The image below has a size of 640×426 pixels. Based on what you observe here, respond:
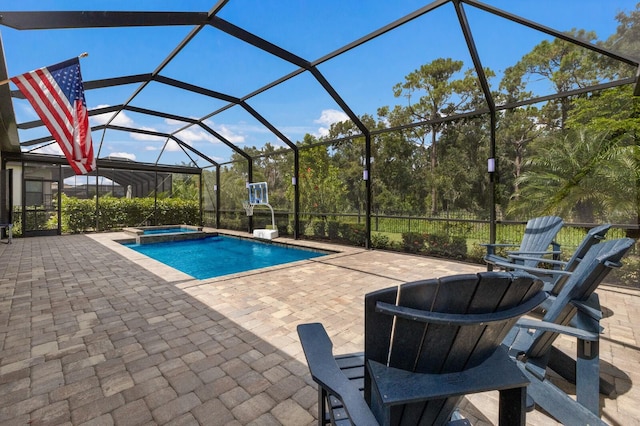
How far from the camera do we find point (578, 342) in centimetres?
148

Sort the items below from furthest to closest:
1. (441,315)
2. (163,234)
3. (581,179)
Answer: (163,234) < (581,179) < (441,315)

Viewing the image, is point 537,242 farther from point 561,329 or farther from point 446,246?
point 446,246

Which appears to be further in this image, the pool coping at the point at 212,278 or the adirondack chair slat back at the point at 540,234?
the pool coping at the point at 212,278

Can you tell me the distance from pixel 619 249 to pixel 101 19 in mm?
5283

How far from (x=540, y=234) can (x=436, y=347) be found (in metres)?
3.39

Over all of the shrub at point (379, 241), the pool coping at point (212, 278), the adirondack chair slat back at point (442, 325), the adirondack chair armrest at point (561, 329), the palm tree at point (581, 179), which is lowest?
the pool coping at point (212, 278)

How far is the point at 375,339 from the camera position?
0.87 metres

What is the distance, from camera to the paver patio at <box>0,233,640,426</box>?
1.69 meters

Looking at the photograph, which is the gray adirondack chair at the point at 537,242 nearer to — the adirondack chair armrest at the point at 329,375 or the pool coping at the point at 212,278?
the adirondack chair armrest at the point at 329,375

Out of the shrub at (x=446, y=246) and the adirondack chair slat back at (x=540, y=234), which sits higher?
the adirondack chair slat back at (x=540, y=234)

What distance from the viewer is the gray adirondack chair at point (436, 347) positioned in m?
0.79

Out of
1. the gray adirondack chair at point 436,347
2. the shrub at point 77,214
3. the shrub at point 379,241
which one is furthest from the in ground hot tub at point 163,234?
the gray adirondack chair at point 436,347

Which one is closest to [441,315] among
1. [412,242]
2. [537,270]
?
[537,270]

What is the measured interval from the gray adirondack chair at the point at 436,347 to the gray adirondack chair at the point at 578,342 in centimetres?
60
